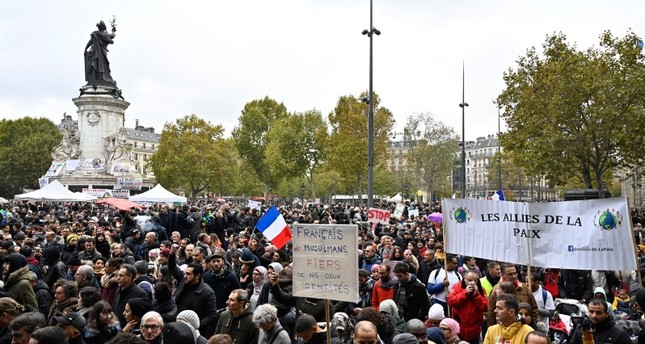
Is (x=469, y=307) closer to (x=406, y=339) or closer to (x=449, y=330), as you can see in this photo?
(x=449, y=330)

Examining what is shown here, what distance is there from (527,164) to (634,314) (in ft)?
71.2

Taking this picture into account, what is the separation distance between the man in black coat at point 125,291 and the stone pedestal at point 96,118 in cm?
4204

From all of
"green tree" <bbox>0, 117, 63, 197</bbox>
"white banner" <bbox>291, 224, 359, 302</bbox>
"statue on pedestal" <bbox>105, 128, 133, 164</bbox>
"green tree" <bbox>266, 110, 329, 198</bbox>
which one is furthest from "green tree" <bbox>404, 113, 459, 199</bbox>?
"white banner" <bbox>291, 224, 359, 302</bbox>

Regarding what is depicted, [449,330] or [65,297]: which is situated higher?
[65,297]

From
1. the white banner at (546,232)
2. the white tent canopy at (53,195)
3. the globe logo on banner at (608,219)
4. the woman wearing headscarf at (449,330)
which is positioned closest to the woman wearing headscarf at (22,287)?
the woman wearing headscarf at (449,330)

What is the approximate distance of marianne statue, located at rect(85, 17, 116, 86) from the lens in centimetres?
4669

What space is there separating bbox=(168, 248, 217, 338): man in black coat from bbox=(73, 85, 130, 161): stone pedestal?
42.1m

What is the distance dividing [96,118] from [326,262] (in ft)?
144

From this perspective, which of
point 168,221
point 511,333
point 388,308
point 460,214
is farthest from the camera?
point 168,221

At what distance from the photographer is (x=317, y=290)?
19.7ft

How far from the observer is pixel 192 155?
2479 inches

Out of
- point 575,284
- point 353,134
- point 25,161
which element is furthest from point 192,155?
point 575,284

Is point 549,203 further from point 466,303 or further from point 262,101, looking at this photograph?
point 262,101

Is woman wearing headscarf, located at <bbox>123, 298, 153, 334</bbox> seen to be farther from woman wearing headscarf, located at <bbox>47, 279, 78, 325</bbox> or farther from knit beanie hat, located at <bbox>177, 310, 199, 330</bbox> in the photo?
woman wearing headscarf, located at <bbox>47, 279, 78, 325</bbox>
